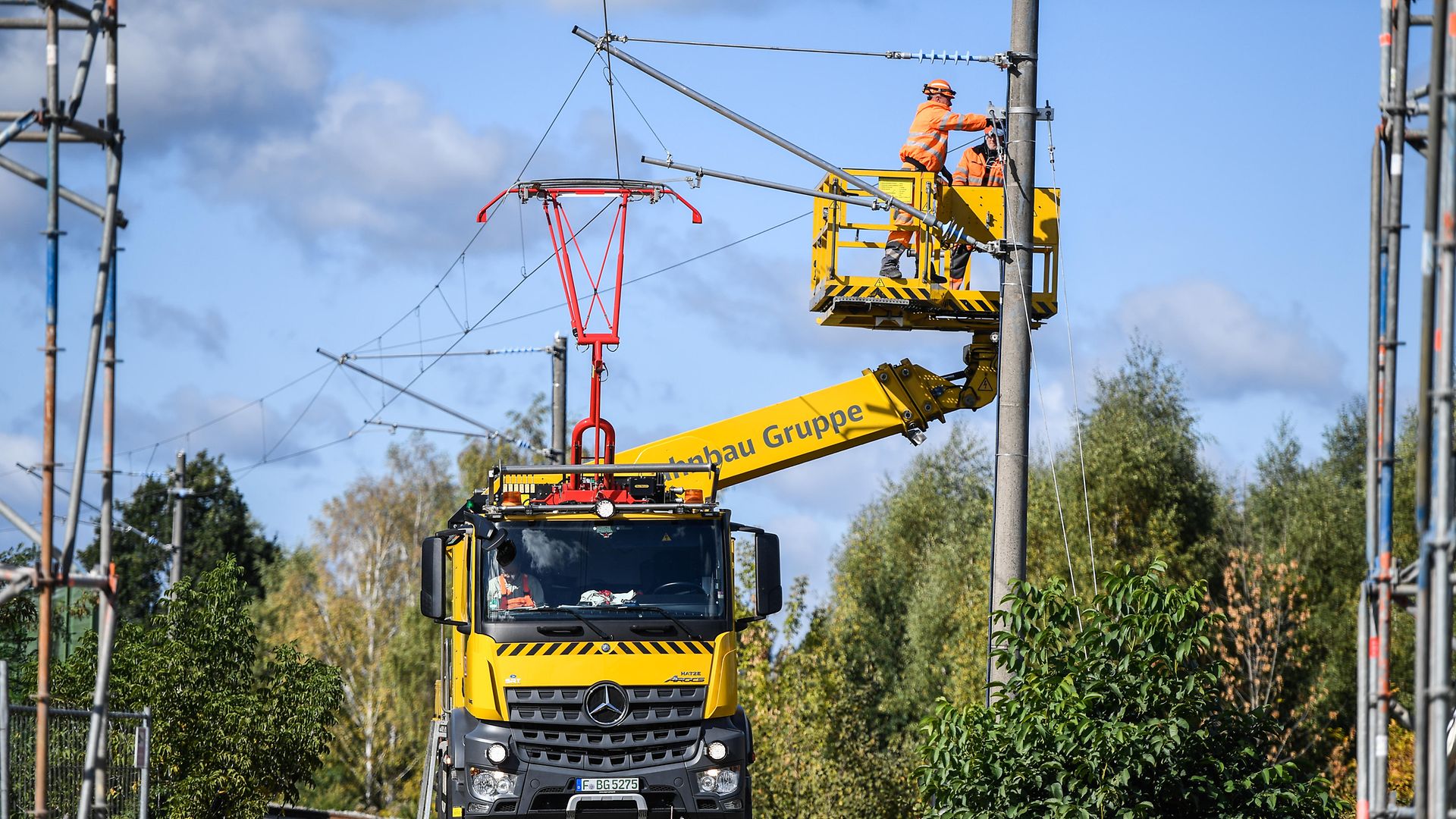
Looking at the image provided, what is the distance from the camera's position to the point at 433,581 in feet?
48.0

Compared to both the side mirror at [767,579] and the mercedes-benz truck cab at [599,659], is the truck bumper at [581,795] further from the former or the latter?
the side mirror at [767,579]

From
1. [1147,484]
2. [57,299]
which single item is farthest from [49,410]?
[1147,484]

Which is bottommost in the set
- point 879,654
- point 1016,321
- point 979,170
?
point 879,654

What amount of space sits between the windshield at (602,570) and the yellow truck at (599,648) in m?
0.01

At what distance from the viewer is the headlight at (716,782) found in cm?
1408

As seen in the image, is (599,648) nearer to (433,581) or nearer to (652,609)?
(652,609)

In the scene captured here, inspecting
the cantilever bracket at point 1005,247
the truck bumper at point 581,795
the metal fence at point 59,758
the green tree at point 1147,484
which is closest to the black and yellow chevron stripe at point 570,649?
the truck bumper at point 581,795

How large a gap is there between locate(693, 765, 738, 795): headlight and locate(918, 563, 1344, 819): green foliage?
6.78ft

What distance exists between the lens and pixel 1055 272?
52.3 ft

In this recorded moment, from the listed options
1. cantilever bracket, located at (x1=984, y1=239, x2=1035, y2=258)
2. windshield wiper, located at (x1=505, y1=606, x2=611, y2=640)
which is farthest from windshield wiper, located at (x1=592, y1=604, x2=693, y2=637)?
cantilever bracket, located at (x1=984, y1=239, x2=1035, y2=258)

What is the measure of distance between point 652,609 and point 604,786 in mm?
1484

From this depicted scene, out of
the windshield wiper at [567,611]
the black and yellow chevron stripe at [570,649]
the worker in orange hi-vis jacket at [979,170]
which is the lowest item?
the black and yellow chevron stripe at [570,649]

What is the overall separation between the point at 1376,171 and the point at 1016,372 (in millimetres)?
5491

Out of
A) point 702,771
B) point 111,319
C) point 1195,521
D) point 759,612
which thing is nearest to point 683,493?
point 759,612
